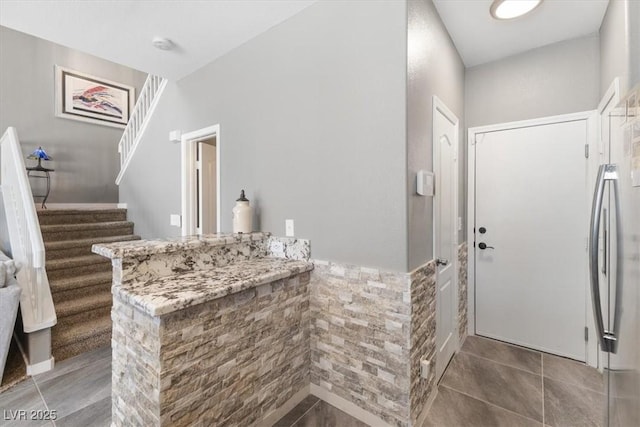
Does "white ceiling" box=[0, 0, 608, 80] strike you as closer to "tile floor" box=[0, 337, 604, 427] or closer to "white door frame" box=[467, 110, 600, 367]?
"white door frame" box=[467, 110, 600, 367]

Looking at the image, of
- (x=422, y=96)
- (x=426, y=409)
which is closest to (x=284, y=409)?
(x=426, y=409)

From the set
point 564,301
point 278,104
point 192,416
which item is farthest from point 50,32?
point 564,301

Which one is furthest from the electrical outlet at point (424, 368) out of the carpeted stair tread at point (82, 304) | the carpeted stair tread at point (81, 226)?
the carpeted stair tread at point (81, 226)

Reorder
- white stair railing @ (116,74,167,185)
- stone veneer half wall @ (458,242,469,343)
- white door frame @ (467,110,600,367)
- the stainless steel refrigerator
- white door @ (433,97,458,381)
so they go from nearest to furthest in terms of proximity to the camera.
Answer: the stainless steel refrigerator
white door @ (433,97,458,381)
white door frame @ (467,110,600,367)
stone veneer half wall @ (458,242,469,343)
white stair railing @ (116,74,167,185)

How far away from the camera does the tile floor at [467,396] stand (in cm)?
175

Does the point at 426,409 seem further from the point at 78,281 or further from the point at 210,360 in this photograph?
the point at 78,281

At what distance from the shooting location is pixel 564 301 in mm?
2449

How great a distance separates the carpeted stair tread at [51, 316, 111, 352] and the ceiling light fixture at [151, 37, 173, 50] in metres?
2.58

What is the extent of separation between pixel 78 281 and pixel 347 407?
9.48ft

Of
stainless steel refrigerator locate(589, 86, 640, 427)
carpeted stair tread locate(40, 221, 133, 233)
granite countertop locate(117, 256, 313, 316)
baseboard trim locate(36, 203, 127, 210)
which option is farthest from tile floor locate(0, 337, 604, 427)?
baseboard trim locate(36, 203, 127, 210)

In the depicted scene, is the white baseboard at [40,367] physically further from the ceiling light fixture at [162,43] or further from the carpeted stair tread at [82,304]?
the ceiling light fixture at [162,43]

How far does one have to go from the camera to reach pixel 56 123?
4188 mm

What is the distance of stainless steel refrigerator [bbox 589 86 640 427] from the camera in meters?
0.91

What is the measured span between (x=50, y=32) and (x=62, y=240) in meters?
2.25
